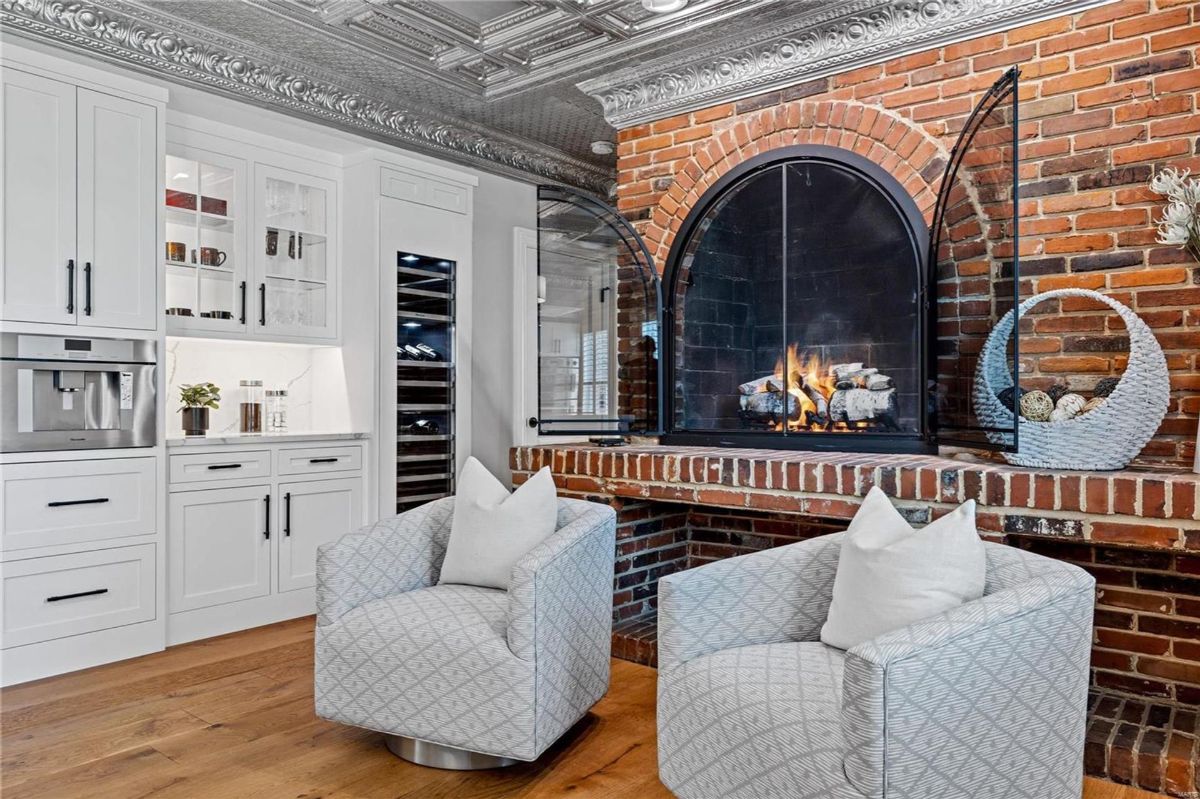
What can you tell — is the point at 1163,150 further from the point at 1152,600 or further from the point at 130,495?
the point at 130,495

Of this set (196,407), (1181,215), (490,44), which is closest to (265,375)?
(196,407)

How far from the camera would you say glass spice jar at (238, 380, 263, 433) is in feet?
13.0

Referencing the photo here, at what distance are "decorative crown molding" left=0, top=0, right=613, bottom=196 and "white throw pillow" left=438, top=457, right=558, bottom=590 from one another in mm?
2515

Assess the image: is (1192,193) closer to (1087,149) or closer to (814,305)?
(1087,149)

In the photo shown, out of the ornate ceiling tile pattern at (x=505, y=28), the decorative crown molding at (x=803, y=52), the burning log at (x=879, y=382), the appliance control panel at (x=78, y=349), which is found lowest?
the burning log at (x=879, y=382)

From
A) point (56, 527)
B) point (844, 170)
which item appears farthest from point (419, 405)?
point (844, 170)

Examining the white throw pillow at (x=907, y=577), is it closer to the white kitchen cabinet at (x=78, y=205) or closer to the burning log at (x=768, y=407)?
the burning log at (x=768, y=407)

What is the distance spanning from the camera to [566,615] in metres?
2.24

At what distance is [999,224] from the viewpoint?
257 centimetres

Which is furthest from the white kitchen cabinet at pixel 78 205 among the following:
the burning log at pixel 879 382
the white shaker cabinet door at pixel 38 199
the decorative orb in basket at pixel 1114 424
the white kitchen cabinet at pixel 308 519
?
the decorative orb in basket at pixel 1114 424

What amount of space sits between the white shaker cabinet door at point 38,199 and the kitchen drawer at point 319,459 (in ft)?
3.51

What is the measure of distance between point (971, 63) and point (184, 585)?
147 inches

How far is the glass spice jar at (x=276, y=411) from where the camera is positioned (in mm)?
4160

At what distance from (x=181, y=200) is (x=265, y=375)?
95 cm
